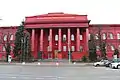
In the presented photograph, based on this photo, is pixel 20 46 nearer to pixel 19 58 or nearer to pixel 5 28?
pixel 19 58

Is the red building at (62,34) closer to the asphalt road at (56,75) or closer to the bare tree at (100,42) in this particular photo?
the bare tree at (100,42)

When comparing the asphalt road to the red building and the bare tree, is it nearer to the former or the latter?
the bare tree

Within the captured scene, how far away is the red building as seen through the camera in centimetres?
8112

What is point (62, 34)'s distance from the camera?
3420 inches

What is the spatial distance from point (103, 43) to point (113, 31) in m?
20.3

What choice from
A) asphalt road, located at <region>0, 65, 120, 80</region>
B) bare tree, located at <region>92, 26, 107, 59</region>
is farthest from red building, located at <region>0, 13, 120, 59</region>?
asphalt road, located at <region>0, 65, 120, 80</region>

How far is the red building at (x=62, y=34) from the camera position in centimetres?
8112

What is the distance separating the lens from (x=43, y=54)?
3238 inches

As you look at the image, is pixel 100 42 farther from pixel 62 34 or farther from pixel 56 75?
pixel 56 75

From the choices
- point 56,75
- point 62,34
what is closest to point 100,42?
point 62,34

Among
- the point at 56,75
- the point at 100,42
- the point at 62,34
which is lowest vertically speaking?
the point at 56,75

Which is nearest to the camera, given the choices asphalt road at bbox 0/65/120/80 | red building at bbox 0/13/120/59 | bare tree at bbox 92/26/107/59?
asphalt road at bbox 0/65/120/80

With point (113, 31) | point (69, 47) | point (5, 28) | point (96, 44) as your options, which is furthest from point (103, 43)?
point (5, 28)

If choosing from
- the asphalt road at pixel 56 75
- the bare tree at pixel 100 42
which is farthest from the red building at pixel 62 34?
the asphalt road at pixel 56 75
